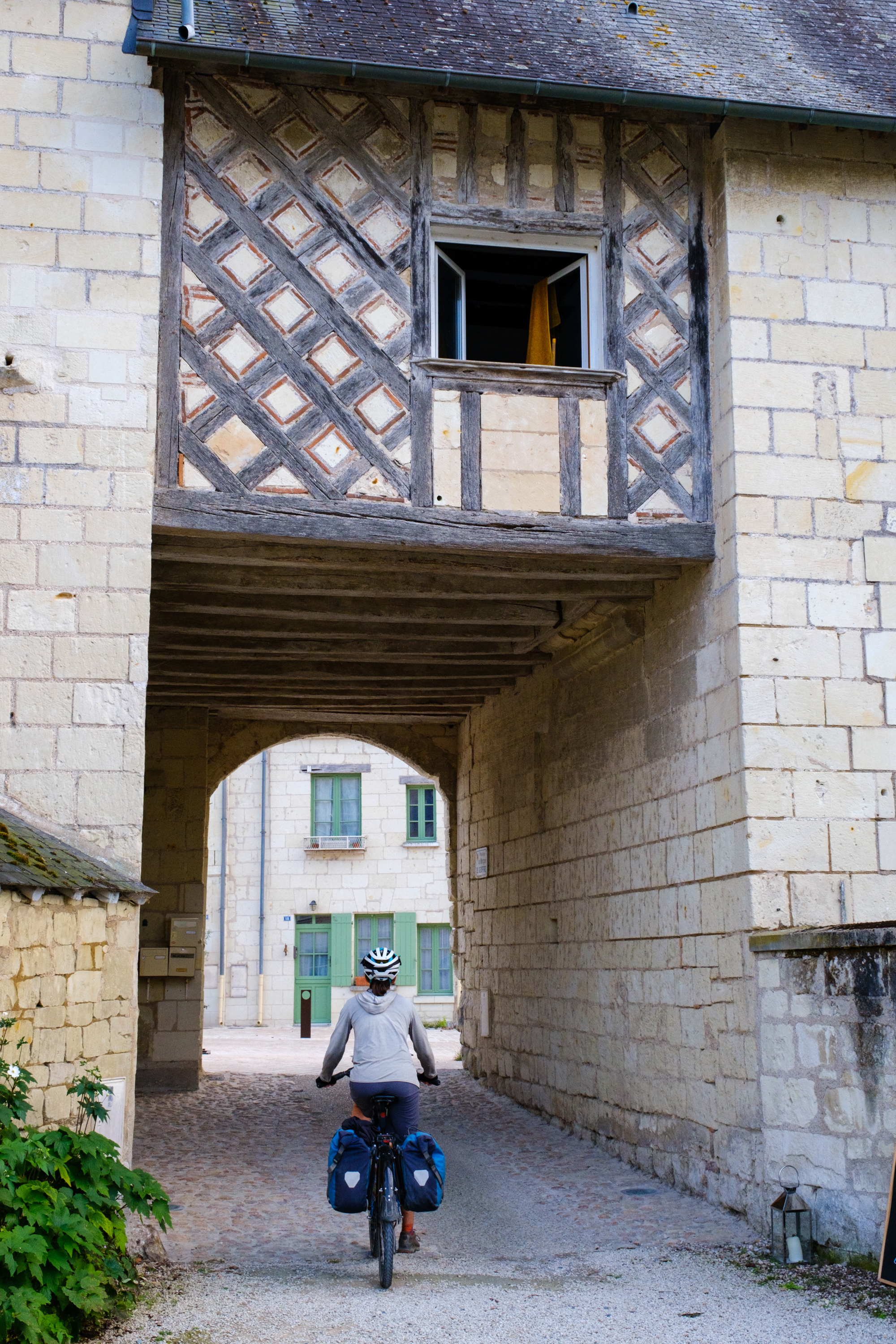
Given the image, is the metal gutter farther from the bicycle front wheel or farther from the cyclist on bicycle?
the bicycle front wheel

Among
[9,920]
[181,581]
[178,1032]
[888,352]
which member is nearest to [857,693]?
[888,352]

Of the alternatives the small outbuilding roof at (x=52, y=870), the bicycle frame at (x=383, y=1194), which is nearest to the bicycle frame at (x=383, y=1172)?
the bicycle frame at (x=383, y=1194)

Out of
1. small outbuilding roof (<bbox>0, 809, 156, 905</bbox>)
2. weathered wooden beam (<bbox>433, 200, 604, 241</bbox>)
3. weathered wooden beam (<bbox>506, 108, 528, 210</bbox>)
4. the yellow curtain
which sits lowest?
small outbuilding roof (<bbox>0, 809, 156, 905</bbox>)

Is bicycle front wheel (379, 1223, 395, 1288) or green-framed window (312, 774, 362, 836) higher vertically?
green-framed window (312, 774, 362, 836)

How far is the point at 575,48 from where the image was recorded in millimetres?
6008

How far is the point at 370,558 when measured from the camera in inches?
238

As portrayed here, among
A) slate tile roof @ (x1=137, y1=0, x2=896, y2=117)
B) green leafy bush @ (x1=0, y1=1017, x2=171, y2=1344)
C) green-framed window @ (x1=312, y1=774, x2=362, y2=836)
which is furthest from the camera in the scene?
green-framed window @ (x1=312, y1=774, x2=362, y2=836)

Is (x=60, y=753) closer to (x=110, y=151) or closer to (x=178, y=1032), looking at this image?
(x=110, y=151)

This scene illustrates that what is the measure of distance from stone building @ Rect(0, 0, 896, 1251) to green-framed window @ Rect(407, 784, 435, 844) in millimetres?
13809

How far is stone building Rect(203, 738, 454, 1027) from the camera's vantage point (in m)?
19.9

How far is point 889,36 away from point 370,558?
150 inches

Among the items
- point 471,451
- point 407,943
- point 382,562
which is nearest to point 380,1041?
point 382,562

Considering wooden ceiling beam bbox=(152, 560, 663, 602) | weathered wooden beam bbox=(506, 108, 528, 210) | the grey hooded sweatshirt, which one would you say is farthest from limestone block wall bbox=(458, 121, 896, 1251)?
the grey hooded sweatshirt

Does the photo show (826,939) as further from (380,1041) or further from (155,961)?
(155,961)
